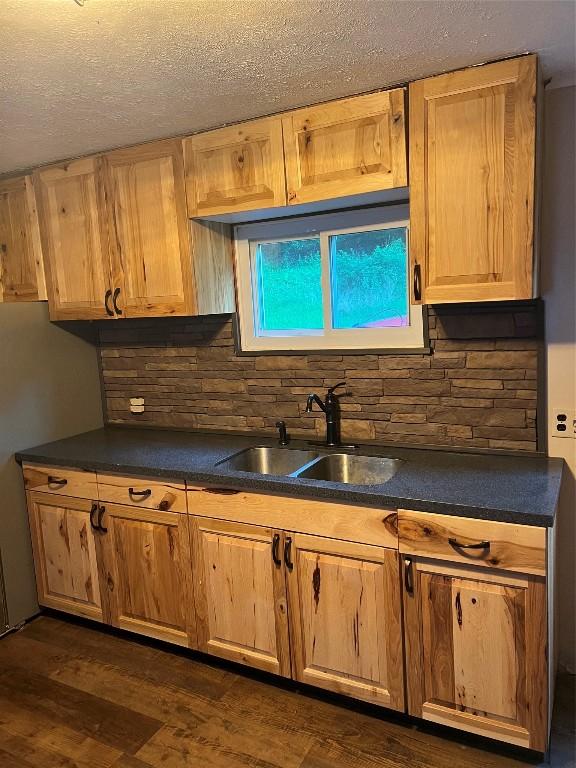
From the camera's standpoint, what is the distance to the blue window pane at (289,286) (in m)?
2.72

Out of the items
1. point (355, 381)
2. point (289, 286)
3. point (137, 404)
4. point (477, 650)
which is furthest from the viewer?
point (137, 404)

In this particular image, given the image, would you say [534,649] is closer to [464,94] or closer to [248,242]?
[464,94]

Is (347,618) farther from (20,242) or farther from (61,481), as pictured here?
(20,242)

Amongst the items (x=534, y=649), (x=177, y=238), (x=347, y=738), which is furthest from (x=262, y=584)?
(x=177, y=238)

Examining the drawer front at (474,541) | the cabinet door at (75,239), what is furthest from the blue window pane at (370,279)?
the cabinet door at (75,239)

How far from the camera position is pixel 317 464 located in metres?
2.43

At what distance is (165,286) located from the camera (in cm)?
260

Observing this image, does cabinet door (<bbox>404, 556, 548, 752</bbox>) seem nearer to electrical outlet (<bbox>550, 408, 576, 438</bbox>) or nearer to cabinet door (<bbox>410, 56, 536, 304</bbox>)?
electrical outlet (<bbox>550, 408, 576, 438</bbox>)

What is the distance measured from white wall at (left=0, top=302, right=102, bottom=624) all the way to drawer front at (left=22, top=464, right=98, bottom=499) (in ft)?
0.23

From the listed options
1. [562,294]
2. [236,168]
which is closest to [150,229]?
[236,168]

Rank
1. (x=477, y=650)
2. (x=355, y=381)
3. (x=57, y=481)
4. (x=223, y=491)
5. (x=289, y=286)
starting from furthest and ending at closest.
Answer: (x=289, y=286) < (x=57, y=481) < (x=355, y=381) < (x=223, y=491) < (x=477, y=650)

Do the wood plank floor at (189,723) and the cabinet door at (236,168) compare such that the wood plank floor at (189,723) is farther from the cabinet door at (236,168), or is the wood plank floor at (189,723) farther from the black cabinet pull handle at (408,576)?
the cabinet door at (236,168)

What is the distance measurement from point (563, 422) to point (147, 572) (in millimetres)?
1780

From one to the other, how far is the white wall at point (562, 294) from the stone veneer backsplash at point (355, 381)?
7cm
